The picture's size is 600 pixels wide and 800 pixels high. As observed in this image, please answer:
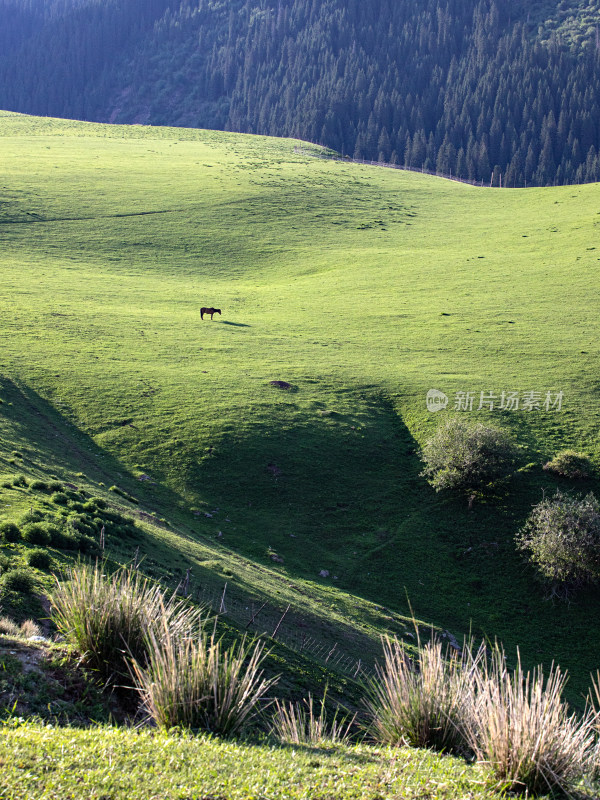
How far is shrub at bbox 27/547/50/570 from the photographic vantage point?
15016 millimetres

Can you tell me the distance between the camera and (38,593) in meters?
13.6

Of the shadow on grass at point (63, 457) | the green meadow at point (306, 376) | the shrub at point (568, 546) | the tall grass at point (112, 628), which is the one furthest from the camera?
the shrub at point (568, 546)

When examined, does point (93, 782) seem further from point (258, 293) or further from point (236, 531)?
point (258, 293)

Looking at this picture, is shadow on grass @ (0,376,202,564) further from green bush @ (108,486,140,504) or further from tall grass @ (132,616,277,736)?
tall grass @ (132,616,277,736)

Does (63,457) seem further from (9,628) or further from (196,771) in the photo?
(196,771)

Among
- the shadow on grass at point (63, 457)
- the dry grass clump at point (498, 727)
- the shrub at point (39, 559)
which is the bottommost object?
the shadow on grass at point (63, 457)

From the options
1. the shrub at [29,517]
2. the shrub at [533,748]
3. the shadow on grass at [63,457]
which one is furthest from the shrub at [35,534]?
the shrub at [533,748]

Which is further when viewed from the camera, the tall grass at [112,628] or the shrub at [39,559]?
the shrub at [39,559]

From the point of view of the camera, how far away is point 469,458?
32250 mm

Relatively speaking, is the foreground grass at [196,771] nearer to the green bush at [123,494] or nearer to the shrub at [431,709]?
the shrub at [431,709]

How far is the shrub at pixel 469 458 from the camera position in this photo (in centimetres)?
3219

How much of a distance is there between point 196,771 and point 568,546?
23.1 meters

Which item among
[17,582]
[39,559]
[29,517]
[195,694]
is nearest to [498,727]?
[195,694]

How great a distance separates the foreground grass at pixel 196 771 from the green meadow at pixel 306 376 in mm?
10450
